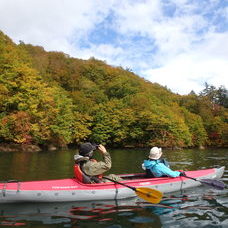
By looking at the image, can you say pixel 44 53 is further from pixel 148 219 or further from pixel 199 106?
pixel 148 219

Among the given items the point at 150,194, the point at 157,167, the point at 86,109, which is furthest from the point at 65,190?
the point at 86,109

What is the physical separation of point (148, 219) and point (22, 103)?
2759 centimetres

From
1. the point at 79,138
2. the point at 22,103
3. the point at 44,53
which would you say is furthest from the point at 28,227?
the point at 44,53

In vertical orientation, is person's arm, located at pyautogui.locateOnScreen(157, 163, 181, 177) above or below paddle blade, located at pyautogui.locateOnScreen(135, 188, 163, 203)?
above

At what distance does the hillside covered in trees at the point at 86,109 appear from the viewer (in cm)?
3139

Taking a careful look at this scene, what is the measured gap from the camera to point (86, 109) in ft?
156

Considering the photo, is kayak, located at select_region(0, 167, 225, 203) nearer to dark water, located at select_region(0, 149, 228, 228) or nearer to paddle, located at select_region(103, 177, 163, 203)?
dark water, located at select_region(0, 149, 228, 228)

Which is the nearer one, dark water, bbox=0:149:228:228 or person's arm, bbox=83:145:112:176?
dark water, bbox=0:149:228:228

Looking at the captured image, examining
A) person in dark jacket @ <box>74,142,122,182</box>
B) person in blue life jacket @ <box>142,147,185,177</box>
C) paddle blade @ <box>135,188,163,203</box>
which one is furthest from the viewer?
person in blue life jacket @ <box>142,147,185,177</box>

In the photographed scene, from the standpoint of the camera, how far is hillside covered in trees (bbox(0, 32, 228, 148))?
103 feet

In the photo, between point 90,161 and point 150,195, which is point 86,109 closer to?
point 90,161

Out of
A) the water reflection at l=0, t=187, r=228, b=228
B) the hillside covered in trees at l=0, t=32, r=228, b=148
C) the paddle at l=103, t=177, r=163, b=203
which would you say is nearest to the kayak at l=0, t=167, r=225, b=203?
the water reflection at l=0, t=187, r=228, b=228

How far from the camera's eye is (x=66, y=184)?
24.4 ft

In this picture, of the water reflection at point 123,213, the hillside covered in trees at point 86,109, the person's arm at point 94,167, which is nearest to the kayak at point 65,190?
the water reflection at point 123,213
